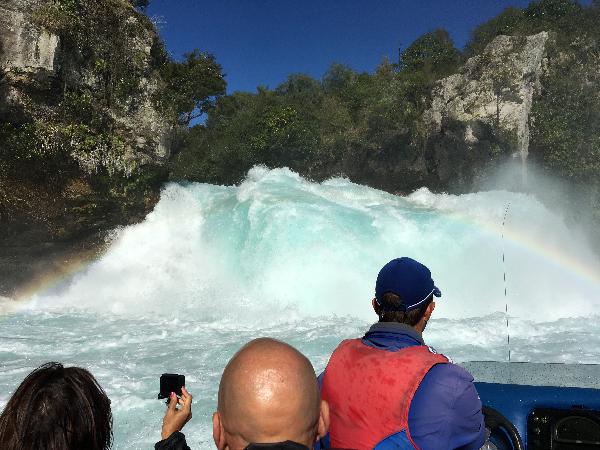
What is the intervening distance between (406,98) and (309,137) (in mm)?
4994

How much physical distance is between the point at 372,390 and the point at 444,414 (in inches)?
7.9

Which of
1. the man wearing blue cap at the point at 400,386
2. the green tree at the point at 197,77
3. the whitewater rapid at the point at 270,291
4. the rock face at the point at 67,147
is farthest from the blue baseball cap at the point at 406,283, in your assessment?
the green tree at the point at 197,77

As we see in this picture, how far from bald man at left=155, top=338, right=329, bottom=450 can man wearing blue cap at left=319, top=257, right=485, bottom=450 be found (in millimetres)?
371

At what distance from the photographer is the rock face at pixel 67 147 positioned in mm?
9578

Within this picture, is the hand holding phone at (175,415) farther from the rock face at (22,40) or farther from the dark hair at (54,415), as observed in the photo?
the rock face at (22,40)

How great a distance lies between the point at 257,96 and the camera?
30.8 meters

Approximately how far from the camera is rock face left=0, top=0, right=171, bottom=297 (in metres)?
9.58

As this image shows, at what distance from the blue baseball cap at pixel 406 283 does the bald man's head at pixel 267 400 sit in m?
0.59

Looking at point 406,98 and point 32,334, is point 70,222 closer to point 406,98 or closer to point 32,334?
point 32,334

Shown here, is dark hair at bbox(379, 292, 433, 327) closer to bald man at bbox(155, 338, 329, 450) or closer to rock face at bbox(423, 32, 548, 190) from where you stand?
bald man at bbox(155, 338, 329, 450)

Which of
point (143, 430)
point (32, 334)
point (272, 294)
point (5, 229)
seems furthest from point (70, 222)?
point (143, 430)

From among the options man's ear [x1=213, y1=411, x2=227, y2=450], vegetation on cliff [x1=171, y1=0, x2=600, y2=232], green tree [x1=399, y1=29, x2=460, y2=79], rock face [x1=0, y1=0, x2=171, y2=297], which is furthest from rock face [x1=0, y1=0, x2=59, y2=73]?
green tree [x1=399, y1=29, x2=460, y2=79]

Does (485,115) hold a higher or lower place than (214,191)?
higher

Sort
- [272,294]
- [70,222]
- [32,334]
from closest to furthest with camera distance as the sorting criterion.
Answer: [32,334] < [272,294] < [70,222]
